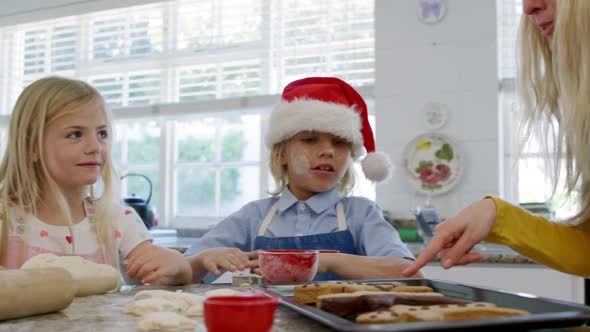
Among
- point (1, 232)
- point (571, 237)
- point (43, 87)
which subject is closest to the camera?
point (571, 237)

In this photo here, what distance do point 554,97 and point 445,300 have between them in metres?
0.62

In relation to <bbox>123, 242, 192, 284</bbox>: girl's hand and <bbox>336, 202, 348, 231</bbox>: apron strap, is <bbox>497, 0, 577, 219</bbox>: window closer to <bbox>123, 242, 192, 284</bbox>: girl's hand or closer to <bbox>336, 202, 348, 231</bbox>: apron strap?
<bbox>336, 202, 348, 231</bbox>: apron strap

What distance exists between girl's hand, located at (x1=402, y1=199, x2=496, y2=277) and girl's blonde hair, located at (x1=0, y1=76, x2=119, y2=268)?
3.02 feet

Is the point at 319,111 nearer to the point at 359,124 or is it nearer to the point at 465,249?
the point at 359,124

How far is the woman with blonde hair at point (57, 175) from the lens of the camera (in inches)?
56.8

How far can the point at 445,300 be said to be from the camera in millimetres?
708

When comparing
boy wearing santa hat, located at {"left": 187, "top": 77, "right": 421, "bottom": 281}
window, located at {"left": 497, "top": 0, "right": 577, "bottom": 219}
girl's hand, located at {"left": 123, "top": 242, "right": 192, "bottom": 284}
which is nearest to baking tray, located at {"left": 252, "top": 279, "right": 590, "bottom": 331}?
girl's hand, located at {"left": 123, "top": 242, "right": 192, "bottom": 284}

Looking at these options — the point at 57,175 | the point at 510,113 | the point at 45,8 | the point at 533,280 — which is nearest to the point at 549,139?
the point at 57,175

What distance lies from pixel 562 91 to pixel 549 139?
0.14 meters

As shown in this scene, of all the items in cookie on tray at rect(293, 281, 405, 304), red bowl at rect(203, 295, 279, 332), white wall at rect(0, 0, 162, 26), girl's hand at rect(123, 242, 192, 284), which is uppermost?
white wall at rect(0, 0, 162, 26)

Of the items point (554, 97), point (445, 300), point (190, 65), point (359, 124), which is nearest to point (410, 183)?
point (359, 124)

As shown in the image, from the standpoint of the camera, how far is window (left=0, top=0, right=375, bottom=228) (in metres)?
3.77

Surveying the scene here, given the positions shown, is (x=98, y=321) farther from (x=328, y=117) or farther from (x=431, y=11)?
(x=431, y=11)

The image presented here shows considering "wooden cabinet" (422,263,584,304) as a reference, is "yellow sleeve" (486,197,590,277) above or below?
above
